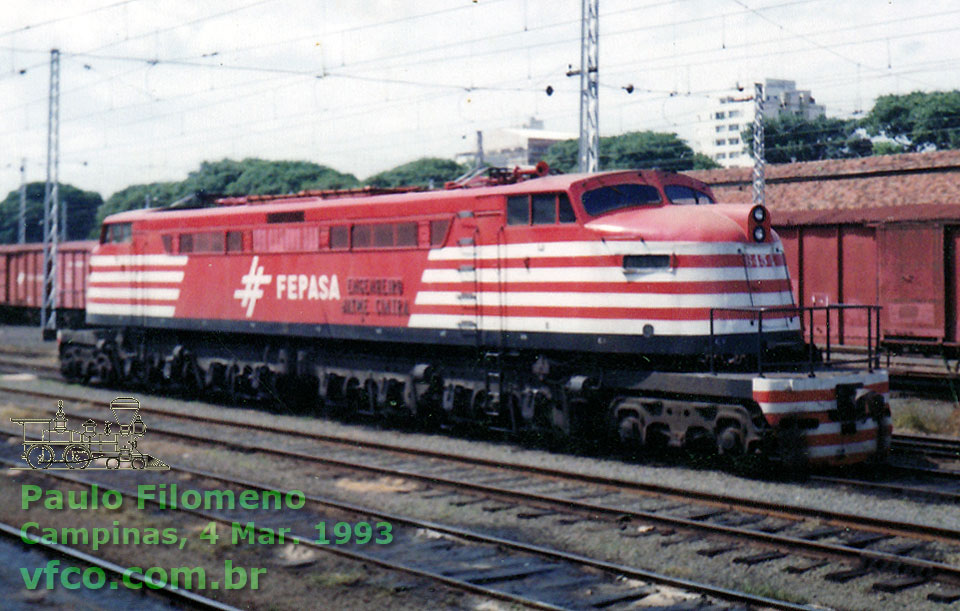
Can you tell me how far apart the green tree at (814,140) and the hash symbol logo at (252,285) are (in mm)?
47584

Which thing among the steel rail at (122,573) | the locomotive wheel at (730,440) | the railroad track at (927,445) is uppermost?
the locomotive wheel at (730,440)

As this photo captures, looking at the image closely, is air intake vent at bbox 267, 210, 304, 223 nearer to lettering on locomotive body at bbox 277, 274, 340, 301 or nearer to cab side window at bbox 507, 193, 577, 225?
lettering on locomotive body at bbox 277, 274, 340, 301

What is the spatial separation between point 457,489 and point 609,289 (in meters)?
3.27

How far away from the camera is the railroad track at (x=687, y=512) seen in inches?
343

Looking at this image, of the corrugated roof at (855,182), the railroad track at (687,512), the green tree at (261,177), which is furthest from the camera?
the green tree at (261,177)

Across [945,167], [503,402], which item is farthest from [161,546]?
[945,167]

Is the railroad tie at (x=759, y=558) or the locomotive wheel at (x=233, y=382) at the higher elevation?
the locomotive wheel at (x=233, y=382)

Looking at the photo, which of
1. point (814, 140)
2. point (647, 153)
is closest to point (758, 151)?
point (814, 140)

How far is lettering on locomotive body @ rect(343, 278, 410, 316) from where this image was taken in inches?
610

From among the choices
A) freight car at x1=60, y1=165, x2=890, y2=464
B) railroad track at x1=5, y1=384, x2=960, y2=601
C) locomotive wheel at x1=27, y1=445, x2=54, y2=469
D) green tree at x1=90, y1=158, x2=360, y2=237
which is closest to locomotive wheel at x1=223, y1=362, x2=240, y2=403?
freight car at x1=60, y1=165, x2=890, y2=464

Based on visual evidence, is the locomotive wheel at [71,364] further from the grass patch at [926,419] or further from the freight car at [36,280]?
the grass patch at [926,419]

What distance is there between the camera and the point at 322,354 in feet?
57.0

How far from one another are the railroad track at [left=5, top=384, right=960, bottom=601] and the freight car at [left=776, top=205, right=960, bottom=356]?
7.63 meters

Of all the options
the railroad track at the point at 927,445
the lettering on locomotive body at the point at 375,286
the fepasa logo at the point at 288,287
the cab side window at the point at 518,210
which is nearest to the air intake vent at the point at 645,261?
the cab side window at the point at 518,210
